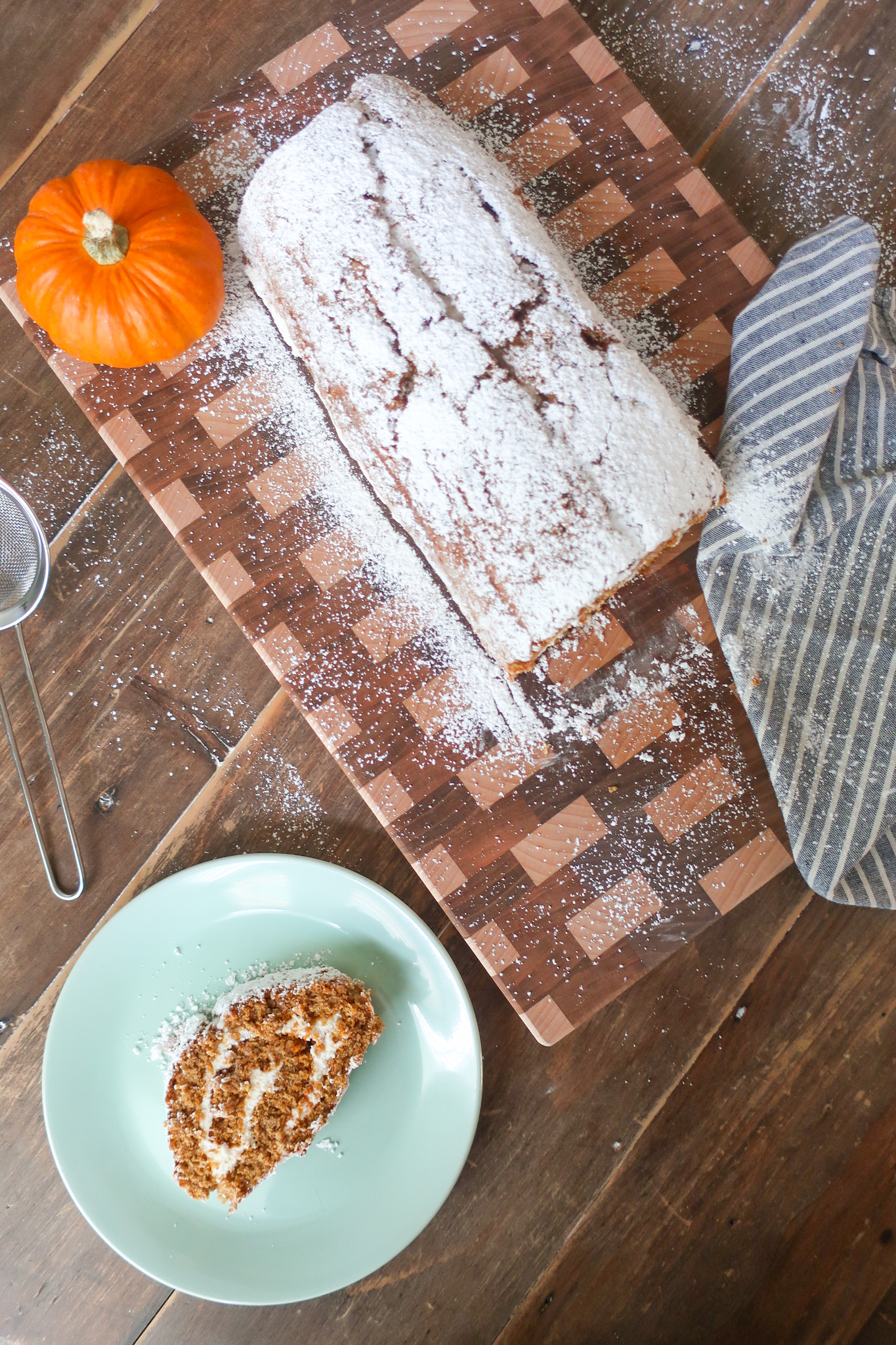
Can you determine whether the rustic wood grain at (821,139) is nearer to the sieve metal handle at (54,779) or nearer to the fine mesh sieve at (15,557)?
the fine mesh sieve at (15,557)

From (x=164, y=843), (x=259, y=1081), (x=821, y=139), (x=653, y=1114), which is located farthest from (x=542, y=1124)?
(x=821, y=139)

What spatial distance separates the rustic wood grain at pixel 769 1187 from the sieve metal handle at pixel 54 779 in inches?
45.1

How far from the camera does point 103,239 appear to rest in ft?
3.54

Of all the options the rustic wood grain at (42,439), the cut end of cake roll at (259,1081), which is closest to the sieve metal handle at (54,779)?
the rustic wood grain at (42,439)

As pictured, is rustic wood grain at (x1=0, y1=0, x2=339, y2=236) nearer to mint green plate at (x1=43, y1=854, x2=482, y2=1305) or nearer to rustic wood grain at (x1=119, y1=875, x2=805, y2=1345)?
mint green plate at (x1=43, y1=854, x2=482, y2=1305)

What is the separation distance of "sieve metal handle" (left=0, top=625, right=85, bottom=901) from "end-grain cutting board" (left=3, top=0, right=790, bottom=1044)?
0.39 metres

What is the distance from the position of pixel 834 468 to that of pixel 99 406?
1260 mm

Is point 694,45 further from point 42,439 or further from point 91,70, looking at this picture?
point 42,439

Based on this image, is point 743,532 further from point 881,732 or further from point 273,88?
point 273,88

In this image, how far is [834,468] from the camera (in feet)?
4.29

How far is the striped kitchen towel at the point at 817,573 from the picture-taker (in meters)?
1.28

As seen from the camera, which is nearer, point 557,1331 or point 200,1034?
point 200,1034

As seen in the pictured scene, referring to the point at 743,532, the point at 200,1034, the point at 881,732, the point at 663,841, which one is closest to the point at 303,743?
the point at 200,1034

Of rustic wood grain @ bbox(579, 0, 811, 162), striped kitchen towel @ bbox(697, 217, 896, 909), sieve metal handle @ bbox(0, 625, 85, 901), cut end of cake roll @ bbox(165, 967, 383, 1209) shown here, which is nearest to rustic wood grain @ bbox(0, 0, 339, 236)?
rustic wood grain @ bbox(579, 0, 811, 162)
